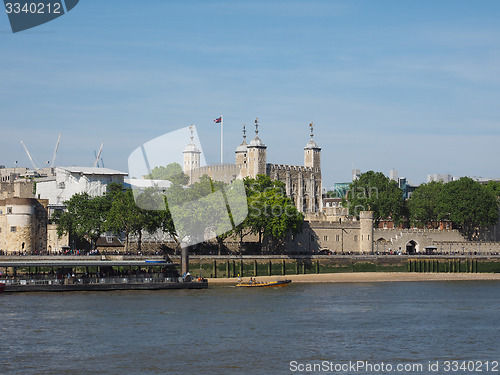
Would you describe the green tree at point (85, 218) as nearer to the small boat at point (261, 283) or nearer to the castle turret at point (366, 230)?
the small boat at point (261, 283)

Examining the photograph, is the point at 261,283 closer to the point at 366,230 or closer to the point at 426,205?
the point at 366,230

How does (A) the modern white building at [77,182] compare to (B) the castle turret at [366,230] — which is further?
(A) the modern white building at [77,182]

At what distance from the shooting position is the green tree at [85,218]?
10338 cm

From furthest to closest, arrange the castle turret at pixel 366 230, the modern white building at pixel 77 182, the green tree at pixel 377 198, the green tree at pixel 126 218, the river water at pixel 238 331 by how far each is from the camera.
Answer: the green tree at pixel 377 198
the modern white building at pixel 77 182
the castle turret at pixel 366 230
the green tree at pixel 126 218
the river water at pixel 238 331

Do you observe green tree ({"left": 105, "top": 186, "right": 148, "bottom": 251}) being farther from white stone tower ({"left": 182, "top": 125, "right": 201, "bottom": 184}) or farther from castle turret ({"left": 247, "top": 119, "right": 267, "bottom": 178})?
white stone tower ({"left": 182, "top": 125, "right": 201, "bottom": 184})

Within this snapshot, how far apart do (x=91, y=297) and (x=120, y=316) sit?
13.9 meters

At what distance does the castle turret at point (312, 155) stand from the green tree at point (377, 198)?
10.2 meters

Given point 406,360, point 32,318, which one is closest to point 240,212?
point 32,318
